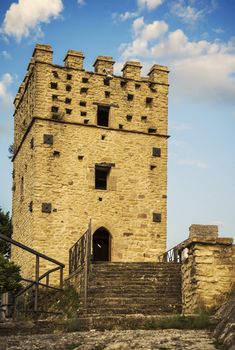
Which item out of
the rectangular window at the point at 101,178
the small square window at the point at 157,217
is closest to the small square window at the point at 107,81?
the rectangular window at the point at 101,178

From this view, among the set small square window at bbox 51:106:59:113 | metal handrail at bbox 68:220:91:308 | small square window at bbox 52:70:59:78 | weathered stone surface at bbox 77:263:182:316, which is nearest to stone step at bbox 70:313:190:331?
weathered stone surface at bbox 77:263:182:316

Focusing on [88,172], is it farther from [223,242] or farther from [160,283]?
[223,242]

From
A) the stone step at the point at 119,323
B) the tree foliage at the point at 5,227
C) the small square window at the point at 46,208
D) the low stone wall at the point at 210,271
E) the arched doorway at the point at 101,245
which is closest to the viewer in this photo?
the stone step at the point at 119,323

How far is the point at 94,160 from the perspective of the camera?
23.6 metres

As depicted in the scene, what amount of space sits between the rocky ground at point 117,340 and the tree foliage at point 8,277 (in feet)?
38.4

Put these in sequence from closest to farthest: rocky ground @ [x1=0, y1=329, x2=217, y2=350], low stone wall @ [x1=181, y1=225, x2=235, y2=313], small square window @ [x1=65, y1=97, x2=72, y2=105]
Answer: rocky ground @ [x1=0, y1=329, x2=217, y2=350] → low stone wall @ [x1=181, y1=225, x2=235, y2=313] → small square window @ [x1=65, y1=97, x2=72, y2=105]

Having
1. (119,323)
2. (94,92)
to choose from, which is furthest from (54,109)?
(119,323)

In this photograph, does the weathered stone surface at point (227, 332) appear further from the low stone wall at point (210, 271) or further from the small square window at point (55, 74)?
the small square window at point (55, 74)

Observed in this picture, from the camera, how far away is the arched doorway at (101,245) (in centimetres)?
2395

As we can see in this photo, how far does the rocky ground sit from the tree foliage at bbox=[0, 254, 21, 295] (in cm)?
1170

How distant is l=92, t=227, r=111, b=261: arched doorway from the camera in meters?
24.0

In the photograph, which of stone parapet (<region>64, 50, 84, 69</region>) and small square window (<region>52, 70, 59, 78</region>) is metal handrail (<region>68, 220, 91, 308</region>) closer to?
small square window (<region>52, 70, 59, 78</region>)

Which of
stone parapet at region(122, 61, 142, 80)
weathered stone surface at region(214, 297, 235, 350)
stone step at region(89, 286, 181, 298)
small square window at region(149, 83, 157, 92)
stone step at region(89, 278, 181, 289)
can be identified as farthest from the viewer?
small square window at region(149, 83, 157, 92)

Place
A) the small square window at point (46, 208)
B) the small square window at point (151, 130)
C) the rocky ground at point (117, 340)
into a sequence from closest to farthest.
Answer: the rocky ground at point (117, 340)
the small square window at point (46, 208)
the small square window at point (151, 130)
